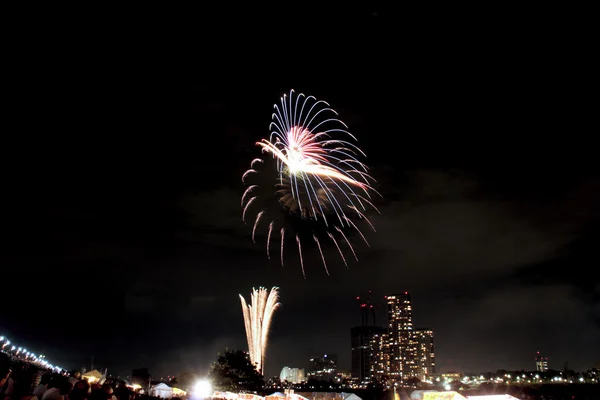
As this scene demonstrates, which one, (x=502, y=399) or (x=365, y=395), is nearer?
(x=502, y=399)

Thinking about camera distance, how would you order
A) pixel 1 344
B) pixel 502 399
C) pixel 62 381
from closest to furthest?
pixel 62 381, pixel 502 399, pixel 1 344

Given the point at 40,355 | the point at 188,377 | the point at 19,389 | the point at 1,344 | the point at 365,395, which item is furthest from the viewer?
the point at 365,395

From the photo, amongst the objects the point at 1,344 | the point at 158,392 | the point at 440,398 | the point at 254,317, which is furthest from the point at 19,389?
the point at 1,344

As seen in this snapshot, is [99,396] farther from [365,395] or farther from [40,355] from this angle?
[365,395]

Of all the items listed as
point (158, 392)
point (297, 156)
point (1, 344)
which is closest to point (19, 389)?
point (297, 156)

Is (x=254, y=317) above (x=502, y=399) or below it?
above

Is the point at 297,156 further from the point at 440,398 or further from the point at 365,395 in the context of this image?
the point at 365,395
